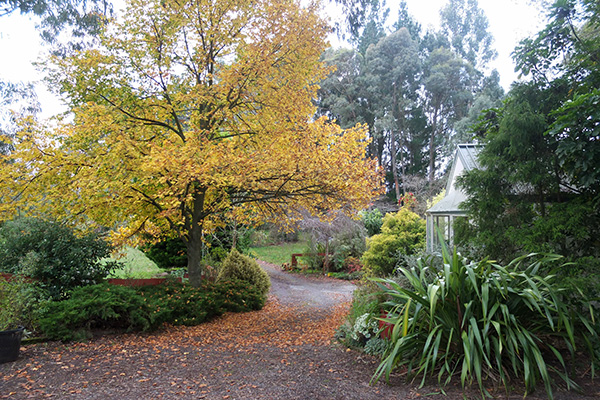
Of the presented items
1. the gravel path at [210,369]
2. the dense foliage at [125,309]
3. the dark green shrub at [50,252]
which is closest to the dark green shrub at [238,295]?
the dense foliage at [125,309]

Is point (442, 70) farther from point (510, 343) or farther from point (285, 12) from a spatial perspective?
point (510, 343)

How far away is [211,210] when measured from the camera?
7.77 metres

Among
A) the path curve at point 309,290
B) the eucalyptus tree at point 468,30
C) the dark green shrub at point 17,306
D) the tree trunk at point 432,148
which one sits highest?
the eucalyptus tree at point 468,30

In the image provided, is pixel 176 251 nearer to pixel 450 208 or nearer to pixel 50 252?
pixel 50 252

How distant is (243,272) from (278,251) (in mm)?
13510

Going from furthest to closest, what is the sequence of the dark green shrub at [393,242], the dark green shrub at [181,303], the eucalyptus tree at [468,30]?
the eucalyptus tree at [468,30], the dark green shrub at [393,242], the dark green shrub at [181,303]

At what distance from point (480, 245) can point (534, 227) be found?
77 centimetres

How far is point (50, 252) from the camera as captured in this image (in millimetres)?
7098

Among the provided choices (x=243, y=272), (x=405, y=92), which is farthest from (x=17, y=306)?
(x=405, y=92)

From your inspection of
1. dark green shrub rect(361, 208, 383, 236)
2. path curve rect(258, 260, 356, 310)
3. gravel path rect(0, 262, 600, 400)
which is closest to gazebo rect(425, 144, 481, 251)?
path curve rect(258, 260, 356, 310)

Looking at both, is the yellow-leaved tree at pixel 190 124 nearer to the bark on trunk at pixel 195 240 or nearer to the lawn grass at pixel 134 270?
the bark on trunk at pixel 195 240

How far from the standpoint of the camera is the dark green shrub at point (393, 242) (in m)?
10.9

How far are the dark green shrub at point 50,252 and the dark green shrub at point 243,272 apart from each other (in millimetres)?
3087

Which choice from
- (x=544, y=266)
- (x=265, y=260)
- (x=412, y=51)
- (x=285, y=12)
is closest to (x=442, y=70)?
(x=412, y=51)
